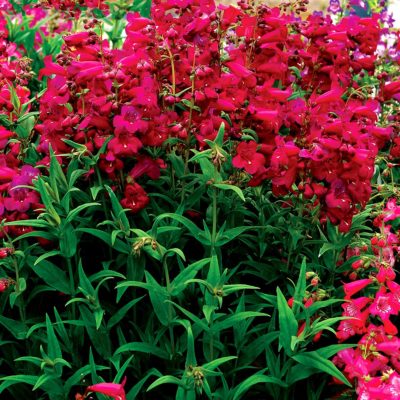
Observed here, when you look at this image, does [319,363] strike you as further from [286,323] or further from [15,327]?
[15,327]

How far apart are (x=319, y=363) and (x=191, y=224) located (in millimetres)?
636

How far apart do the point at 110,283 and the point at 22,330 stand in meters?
0.36

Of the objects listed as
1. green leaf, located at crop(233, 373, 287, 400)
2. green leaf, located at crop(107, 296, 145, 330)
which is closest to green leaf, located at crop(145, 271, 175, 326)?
green leaf, located at crop(107, 296, 145, 330)

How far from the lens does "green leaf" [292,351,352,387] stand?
7.77 feet

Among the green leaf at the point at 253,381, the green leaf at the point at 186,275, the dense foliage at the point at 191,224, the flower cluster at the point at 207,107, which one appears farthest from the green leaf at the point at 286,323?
the flower cluster at the point at 207,107

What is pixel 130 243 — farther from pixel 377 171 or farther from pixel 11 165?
pixel 377 171

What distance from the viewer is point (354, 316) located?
102 inches

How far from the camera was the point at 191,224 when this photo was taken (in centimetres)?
264

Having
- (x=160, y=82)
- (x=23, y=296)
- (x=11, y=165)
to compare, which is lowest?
(x=23, y=296)

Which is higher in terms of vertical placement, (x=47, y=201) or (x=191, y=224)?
(x=47, y=201)

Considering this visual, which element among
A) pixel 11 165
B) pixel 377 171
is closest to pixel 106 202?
pixel 11 165

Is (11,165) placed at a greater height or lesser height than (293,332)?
greater

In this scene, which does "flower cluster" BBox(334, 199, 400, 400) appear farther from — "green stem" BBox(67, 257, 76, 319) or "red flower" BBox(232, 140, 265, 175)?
"green stem" BBox(67, 257, 76, 319)

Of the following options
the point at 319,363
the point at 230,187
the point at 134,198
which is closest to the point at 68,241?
the point at 134,198
